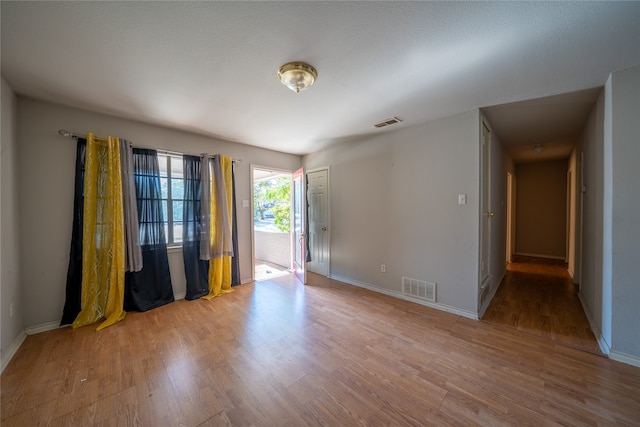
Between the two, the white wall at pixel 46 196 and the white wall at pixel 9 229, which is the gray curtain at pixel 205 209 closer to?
the white wall at pixel 46 196

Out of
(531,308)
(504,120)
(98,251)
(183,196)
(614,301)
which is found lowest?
(531,308)

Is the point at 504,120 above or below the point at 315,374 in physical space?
above

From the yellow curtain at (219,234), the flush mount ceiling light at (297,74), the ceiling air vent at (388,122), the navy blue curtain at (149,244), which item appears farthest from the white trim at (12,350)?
the ceiling air vent at (388,122)

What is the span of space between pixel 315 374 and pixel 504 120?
366cm

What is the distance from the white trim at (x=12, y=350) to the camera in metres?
1.86

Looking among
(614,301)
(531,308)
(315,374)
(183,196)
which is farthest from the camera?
(183,196)

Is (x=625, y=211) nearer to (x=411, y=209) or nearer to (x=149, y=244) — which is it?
(x=411, y=209)

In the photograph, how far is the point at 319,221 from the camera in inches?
179

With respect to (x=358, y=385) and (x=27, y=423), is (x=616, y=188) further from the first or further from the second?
(x=27, y=423)

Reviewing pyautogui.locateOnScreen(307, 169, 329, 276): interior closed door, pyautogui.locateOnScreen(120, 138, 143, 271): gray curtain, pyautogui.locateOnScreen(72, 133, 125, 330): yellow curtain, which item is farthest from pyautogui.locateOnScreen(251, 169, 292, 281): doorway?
pyautogui.locateOnScreen(72, 133, 125, 330): yellow curtain

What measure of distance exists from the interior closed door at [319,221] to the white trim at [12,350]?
3680 millimetres

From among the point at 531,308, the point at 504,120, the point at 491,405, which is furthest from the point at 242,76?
the point at 531,308

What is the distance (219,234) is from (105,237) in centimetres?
126

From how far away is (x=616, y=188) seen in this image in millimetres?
1896
